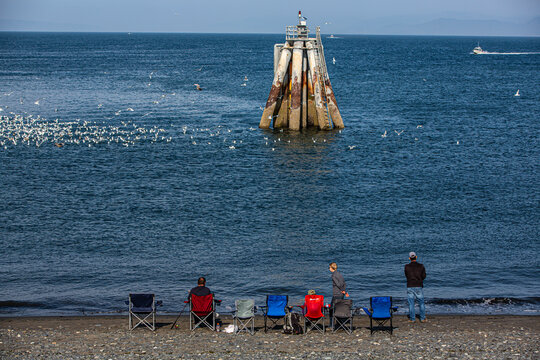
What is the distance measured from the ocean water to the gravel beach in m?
2.87

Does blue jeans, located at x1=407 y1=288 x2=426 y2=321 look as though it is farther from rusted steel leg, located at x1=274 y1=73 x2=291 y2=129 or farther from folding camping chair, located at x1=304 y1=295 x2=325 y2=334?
rusted steel leg, located at x1=274 y1=73 x2=291 y2=129

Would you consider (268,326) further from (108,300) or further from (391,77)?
(391,77)

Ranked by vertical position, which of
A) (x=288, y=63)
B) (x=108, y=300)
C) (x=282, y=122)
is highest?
(x=288, y=63)

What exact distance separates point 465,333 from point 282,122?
33.7 metres

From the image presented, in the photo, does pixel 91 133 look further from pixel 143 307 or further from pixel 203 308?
pixel 203 308

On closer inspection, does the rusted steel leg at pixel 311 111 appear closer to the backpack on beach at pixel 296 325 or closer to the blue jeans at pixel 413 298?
the blue jeans at pixel 413 298

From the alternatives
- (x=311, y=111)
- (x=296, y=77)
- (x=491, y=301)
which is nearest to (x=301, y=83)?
(x=296, y=77)

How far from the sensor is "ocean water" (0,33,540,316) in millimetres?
21016

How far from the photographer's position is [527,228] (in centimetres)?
2686

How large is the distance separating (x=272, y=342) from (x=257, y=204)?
16.9 m

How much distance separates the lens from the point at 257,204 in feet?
102

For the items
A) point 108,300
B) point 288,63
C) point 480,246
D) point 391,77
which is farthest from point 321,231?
point 391,77

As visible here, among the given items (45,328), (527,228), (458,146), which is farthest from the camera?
(458,146)

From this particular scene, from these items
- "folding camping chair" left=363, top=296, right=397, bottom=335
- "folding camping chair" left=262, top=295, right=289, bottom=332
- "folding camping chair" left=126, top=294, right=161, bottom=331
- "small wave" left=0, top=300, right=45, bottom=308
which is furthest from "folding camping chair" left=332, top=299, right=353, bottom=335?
"small wave" left=0, top=300, right=45, bottom=308
